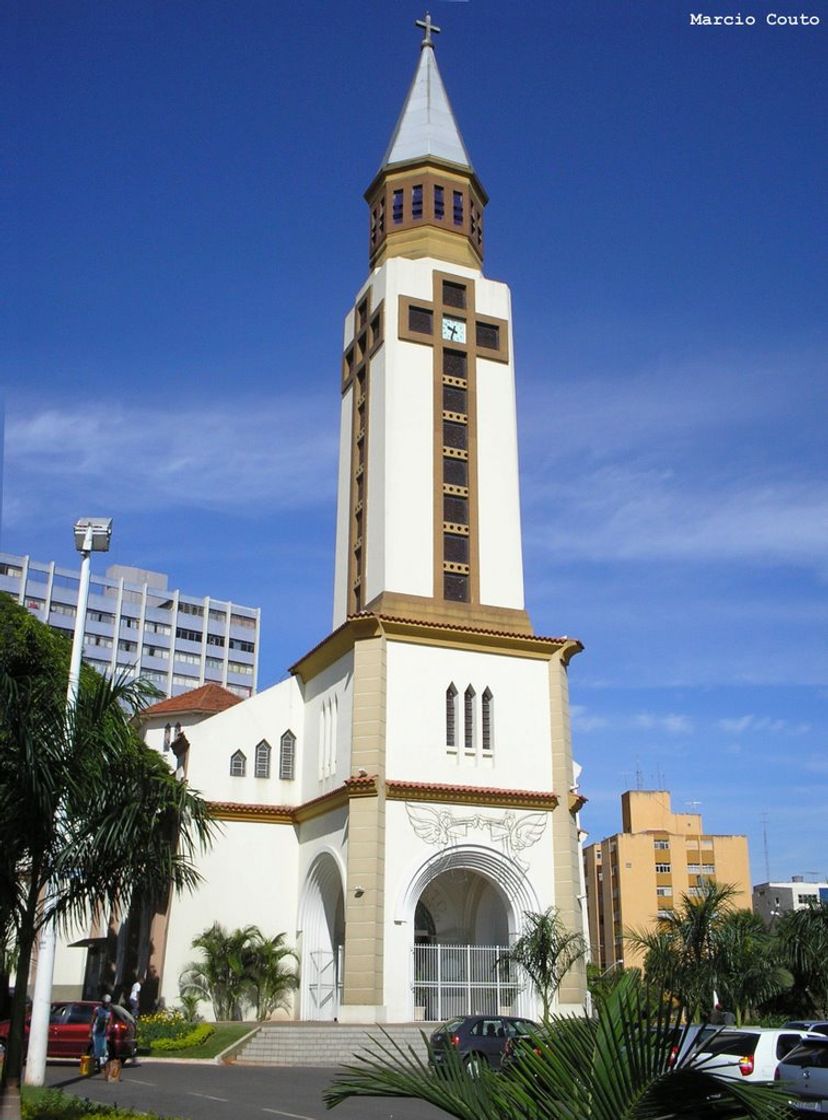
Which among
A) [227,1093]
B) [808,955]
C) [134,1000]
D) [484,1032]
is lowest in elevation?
[227,1093]

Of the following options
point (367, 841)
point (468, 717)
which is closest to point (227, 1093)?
point (367, 841)

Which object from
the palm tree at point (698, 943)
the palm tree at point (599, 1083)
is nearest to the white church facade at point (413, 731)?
the palm tree at point (698, 943)

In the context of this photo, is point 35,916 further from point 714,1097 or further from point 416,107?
point 416,107

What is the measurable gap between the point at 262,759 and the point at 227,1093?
17.8 meters

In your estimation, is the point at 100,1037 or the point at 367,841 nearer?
the point at 100,1037

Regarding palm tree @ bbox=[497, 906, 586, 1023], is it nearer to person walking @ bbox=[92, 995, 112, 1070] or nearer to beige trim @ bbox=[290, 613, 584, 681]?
beige trim @ bbox=[290, 613, 584, 681]

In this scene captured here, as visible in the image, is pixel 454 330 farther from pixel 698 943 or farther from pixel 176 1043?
pixel 176 1043

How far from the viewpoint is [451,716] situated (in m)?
33.7

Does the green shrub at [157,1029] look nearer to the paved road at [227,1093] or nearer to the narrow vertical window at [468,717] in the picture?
the paved road at [227,1093]

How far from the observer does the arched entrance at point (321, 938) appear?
33.4 meters

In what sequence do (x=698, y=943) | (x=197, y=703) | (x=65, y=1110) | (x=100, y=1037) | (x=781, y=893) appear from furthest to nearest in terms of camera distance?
(x=781, y=893) < (x=197, y=703) < (x=698, y=943) < (x=100, y=1037) < (x=65, y=1110)

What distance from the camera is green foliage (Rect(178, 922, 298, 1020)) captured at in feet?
109

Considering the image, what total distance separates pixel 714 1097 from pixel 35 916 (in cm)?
986

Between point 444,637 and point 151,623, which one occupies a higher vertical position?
point 151,623
